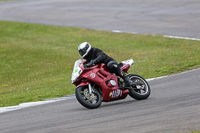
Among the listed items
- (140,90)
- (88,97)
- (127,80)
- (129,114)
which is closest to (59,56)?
(140,90)

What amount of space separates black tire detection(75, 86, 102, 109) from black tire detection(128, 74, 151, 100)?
0.94 metres

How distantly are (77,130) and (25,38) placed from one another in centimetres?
2309

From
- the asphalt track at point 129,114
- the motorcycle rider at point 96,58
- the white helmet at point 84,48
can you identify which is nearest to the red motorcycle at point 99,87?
the motorcycle rider at point 96,58

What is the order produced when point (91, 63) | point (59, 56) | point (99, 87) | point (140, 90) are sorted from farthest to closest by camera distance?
point (59, 56), point (140, 90), point (99, 87), point (91, 63)

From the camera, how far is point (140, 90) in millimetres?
10781

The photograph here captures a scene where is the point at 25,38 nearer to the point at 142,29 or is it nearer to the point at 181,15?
the point at 142,29

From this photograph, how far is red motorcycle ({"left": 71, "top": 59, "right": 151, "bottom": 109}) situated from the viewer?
995cm

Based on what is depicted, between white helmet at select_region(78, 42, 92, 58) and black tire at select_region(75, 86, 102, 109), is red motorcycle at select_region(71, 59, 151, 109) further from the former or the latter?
white helmet at select_region(78, 42, 92, 58)

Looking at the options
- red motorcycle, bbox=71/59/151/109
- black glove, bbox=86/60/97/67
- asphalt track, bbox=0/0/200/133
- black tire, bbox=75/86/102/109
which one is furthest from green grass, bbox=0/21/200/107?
black glove, bbox=86/60/97/67

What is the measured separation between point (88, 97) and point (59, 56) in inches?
506

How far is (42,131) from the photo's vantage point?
809 centimetres

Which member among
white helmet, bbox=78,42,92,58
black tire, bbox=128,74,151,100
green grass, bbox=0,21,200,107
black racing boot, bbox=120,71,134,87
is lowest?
green grass, bbox=0,21,200,107

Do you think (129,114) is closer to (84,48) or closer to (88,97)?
(88,97)

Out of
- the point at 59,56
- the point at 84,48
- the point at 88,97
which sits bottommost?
the point at 59,56
